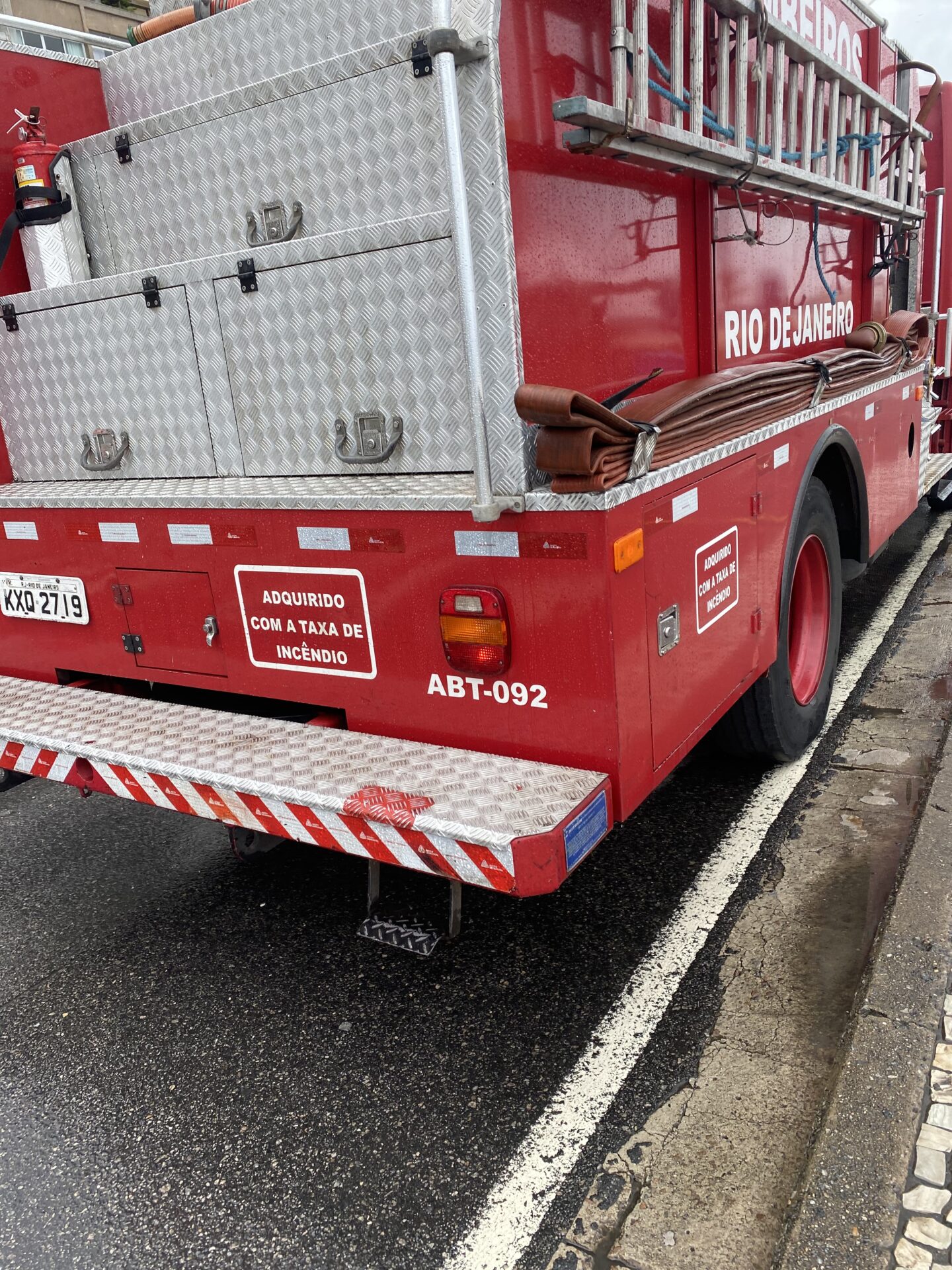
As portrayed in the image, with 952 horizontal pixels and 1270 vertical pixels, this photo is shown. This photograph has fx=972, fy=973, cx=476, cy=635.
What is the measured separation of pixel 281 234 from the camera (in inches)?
111

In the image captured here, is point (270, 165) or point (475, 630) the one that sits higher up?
point (270, 165)

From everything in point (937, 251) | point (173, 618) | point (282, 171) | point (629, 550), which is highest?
point (282, 171)

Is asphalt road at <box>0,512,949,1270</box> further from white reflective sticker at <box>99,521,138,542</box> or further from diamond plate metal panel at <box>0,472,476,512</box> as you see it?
diamond plate metal panel at <box>0,472,476,512</box>

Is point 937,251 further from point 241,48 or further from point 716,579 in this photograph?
point 241,48

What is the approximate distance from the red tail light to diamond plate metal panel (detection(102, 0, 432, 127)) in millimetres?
1383

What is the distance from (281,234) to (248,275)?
0.16m

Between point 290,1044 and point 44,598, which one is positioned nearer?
point 290,1044

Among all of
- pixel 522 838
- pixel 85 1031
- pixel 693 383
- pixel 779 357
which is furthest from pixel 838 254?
pixel 85 1031

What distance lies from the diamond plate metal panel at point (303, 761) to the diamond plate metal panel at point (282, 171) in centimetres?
142

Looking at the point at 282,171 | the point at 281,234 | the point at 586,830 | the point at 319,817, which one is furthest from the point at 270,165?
the point at 586,830

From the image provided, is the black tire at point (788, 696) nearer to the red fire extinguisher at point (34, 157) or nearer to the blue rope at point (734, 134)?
the blue rope at point (734, 134)

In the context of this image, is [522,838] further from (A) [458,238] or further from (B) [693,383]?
(B) [693,383]

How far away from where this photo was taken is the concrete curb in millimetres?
1920

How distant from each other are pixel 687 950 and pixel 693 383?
67.0 inches
